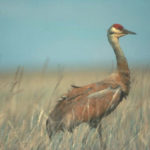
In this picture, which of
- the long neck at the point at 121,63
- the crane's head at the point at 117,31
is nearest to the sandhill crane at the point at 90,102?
the long neck at the point at 121,63

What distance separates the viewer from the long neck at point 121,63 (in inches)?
190

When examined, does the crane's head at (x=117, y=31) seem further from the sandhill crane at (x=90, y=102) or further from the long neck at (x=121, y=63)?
the sandhill crane at (x=90, y=102)

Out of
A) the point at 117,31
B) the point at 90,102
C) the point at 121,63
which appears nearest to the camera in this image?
the point at 90,102

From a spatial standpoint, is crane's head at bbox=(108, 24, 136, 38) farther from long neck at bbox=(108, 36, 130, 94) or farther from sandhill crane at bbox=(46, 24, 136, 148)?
sandhill crane at bbox=(46, 24, 136, 148)

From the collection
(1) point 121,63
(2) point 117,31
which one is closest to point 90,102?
(1) point 121,63

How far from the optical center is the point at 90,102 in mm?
4621

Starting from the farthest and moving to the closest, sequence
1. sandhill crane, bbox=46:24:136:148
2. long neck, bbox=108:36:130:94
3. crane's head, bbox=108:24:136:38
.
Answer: crane's head, bbox=108:24:136:38
long neck, bbox=108:36:130:94
sandhill crane, bbox=46:24:136:148

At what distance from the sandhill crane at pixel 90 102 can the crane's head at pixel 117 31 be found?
2.91 feet

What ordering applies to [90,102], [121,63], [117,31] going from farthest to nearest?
[117,31] < [121,63] < [90,102]

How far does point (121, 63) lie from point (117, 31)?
2.23ft

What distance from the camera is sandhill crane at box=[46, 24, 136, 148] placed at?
4473 mm

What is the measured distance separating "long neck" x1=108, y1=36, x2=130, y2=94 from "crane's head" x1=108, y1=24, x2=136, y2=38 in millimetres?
75

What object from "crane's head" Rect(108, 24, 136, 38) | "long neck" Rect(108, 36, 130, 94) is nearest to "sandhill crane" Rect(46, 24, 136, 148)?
"long neck" Rect(108, 36, 130, 94)

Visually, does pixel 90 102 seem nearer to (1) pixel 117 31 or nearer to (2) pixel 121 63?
(2) pixel 121 63
